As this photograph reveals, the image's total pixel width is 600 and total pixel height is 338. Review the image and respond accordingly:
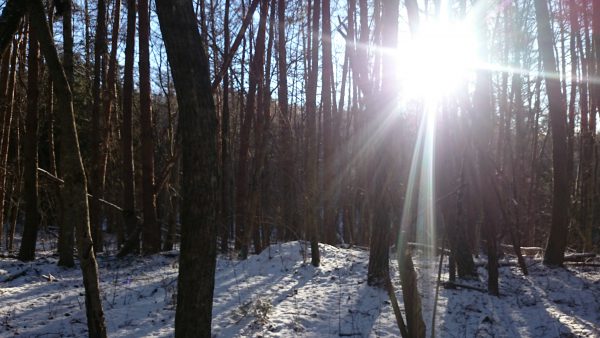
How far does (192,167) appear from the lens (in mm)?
3295

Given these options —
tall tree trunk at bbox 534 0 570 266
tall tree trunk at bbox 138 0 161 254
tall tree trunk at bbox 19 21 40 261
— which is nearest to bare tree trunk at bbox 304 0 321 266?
tall tree trunk at bbox 138 0 161 254

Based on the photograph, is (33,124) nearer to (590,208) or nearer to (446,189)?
(446,189)

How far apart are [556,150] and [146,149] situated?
341 inches

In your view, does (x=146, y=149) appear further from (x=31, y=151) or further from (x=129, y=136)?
(x=31, y=151)

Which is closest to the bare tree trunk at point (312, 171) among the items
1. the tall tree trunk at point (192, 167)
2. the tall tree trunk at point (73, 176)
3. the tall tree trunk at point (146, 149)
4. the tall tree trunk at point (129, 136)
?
the tall tree trunk at point (146, 149)

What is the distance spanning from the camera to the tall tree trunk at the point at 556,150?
32.1 ft

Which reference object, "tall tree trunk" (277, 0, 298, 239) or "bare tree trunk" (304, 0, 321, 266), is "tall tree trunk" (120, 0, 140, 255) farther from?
"bare tree trunk" (304, 0, 321, 266)

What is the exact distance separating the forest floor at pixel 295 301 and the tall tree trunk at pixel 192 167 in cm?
245

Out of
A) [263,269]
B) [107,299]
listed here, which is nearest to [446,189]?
[263,269]

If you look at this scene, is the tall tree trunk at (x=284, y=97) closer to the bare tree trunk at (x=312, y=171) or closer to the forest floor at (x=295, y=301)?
the bare tree trunk at (x=312, y=171)

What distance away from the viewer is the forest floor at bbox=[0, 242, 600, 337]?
5867mm

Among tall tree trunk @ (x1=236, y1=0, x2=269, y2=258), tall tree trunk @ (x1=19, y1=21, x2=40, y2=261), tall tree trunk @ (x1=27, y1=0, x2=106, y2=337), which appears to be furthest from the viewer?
tall tree trunk @ (x1=236, y1=0, x2=269, y2=258)

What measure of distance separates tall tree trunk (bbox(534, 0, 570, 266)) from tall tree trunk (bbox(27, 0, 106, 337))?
878cm

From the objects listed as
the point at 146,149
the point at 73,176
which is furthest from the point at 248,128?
the point at 73,176
